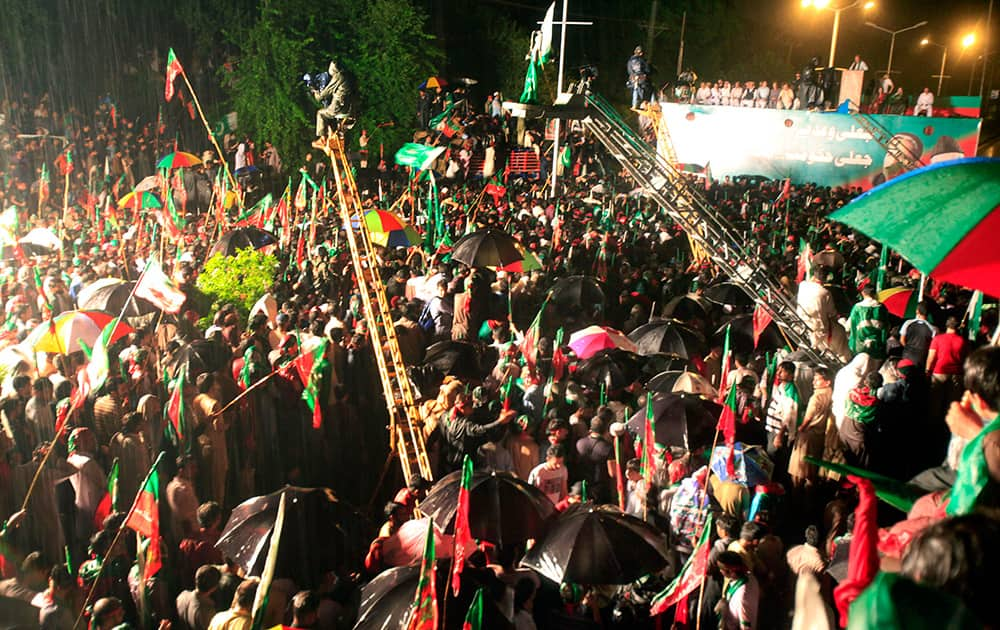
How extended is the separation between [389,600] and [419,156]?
36.7 feet

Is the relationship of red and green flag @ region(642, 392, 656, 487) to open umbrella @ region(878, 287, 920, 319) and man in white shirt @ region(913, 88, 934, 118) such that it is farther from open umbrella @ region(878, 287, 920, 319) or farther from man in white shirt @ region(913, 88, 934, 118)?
man in white shirt @ region(913, 88, 934, 118)

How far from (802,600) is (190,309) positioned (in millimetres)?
9870

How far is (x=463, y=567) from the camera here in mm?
5047

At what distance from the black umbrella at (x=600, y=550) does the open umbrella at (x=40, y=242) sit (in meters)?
9.93

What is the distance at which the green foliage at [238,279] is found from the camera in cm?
1141

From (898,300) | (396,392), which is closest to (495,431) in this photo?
(396,392)

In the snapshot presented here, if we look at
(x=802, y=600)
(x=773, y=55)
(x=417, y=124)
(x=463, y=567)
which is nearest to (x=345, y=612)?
(x=463, y=567)

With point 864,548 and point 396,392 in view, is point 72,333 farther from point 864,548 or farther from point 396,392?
point 864,548

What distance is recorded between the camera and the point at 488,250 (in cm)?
1160

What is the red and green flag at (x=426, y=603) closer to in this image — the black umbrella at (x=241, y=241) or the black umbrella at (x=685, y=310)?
the black umbrella at (x=685, y=310)

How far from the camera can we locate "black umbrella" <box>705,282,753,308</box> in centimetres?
1206

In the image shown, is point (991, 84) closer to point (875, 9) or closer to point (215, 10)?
point (875, 9)

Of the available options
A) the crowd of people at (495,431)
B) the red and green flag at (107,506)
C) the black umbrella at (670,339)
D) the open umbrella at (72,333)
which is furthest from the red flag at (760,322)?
the red and green flag at (107,506)

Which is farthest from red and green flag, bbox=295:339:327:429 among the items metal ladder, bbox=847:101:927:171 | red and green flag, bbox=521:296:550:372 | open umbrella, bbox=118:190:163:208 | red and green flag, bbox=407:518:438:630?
metal ladder, bbox=847:101:927:171
